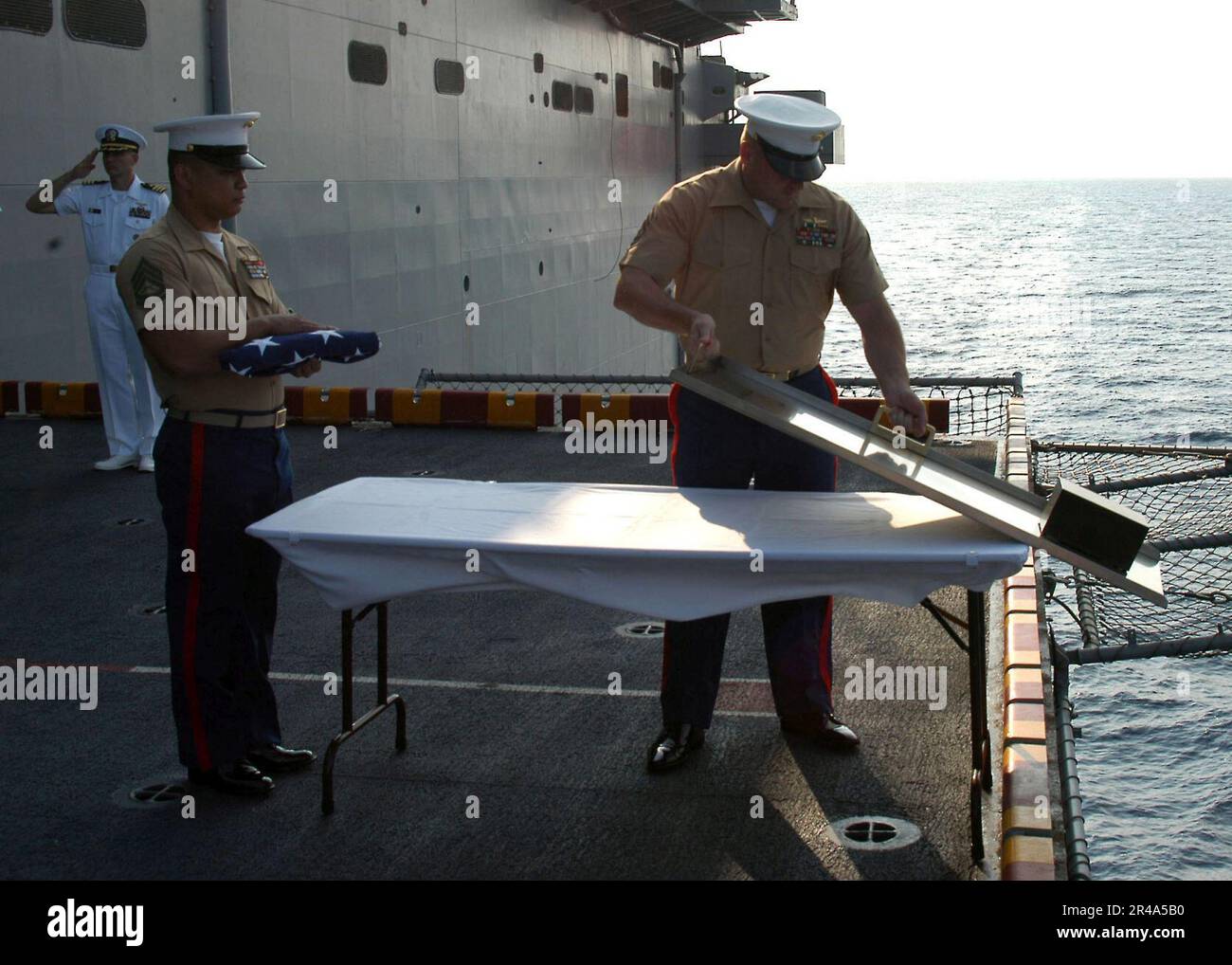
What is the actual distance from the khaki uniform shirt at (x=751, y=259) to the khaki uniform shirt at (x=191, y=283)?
1210 mm

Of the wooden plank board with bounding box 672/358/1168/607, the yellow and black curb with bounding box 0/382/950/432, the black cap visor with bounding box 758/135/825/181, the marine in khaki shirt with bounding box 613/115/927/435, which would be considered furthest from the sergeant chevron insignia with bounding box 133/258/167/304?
the yellow and black curb with bounding box 0/382/950/432

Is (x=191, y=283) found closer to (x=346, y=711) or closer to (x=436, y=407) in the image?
(x=346, y=711)

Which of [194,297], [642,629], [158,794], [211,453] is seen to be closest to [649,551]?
[211,453]

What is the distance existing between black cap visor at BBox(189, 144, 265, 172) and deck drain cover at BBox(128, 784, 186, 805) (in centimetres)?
192

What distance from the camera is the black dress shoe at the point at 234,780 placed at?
4242mm

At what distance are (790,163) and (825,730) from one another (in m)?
1.83

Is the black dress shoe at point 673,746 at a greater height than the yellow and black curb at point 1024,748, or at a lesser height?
lesser

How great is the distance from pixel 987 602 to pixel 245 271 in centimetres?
341

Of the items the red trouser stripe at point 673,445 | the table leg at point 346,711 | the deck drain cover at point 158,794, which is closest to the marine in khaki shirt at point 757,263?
the red trouser stripe at point 673,445

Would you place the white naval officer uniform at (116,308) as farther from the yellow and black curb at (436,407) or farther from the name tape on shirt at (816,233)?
the name tape on shirt at (816,233)

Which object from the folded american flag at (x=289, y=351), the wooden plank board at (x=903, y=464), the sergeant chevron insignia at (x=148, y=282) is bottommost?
the wooden plank board at (x=903, y=464)

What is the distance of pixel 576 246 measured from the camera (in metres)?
22.3
